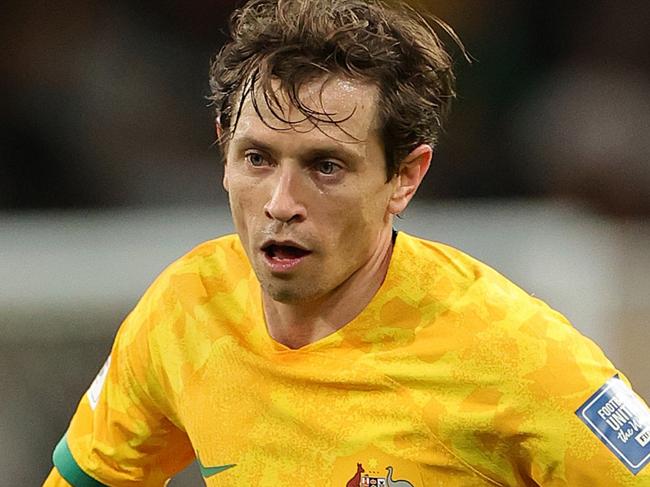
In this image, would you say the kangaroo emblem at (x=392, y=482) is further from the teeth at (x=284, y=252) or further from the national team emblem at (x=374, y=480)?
the teeth at (x=284, y=252)

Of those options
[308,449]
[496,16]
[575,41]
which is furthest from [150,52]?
[308,449]

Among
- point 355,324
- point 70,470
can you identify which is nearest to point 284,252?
point 355,324

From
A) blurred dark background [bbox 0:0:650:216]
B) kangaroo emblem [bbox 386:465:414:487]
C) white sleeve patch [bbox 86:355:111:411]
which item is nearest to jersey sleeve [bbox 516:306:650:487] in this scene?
kangaroo emblem [bbox 386:465:414:487]

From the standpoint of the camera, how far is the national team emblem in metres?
2.04

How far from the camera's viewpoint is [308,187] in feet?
6.51

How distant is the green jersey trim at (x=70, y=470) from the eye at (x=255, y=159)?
77cm

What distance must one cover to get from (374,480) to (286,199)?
1.59ft

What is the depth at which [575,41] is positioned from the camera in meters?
4.82

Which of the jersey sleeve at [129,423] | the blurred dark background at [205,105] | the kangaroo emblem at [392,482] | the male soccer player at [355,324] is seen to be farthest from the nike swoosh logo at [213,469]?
the blurred dark background at [205,105]

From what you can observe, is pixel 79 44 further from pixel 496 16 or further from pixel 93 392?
pixel 93 392

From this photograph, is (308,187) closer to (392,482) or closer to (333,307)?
(333,307)

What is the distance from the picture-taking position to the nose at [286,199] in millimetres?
1953

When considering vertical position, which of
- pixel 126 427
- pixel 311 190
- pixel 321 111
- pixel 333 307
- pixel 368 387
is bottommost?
pixel 126 427

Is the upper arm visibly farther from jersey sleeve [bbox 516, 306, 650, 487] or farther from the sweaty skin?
jersey sleeve [bbox 516, 306, 650, 487]
